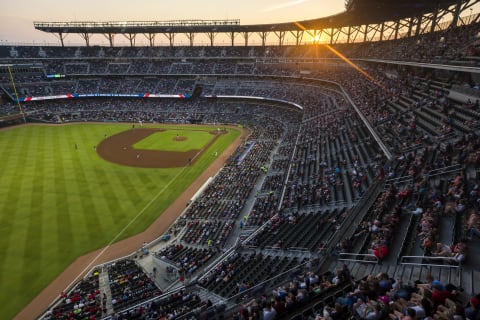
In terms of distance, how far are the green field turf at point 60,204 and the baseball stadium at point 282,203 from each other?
0.18m

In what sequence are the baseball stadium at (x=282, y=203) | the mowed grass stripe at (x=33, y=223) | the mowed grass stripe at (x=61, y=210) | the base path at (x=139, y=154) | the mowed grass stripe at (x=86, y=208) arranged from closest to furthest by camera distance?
the baseball stadium at (x=282, y=203) → the mowed grass stripe at (x=33, y=223) → the mowed grass stripe at (x=61, y=210) → the mowed grass stripe at (x=86, y=208) → the base path at (x=139, y=154)

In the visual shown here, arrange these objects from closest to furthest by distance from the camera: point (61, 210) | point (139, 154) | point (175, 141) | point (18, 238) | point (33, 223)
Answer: point (18, 238) → point (33, 223) → point (61, 210) → point (139, 154) → point (175, 141)

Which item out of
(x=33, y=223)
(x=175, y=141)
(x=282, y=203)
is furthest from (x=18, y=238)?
(x=175, y=141)

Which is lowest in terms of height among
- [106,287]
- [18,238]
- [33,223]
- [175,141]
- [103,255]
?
[103,255]

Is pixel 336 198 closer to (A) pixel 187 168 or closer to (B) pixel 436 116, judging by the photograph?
(B) pixel 436 116

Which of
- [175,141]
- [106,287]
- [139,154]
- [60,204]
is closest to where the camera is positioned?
[106,287]

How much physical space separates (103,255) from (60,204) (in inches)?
417

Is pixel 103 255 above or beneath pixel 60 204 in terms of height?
beneath

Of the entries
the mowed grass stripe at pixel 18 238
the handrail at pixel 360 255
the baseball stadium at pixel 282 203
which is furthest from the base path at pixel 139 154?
the handrail at pixel 360 255

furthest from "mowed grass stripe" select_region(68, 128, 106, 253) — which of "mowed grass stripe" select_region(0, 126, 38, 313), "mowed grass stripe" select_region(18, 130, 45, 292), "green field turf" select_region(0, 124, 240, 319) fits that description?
"mowed grass stripe" select_region(0, 126, 38, 313)

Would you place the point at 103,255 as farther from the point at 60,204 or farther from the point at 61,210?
the point at 60,204

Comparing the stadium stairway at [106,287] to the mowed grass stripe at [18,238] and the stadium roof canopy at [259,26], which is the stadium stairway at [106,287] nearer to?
the mowed grass stripe at [18,238]

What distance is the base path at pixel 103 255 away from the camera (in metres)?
17.5

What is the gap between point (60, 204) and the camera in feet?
94.7
